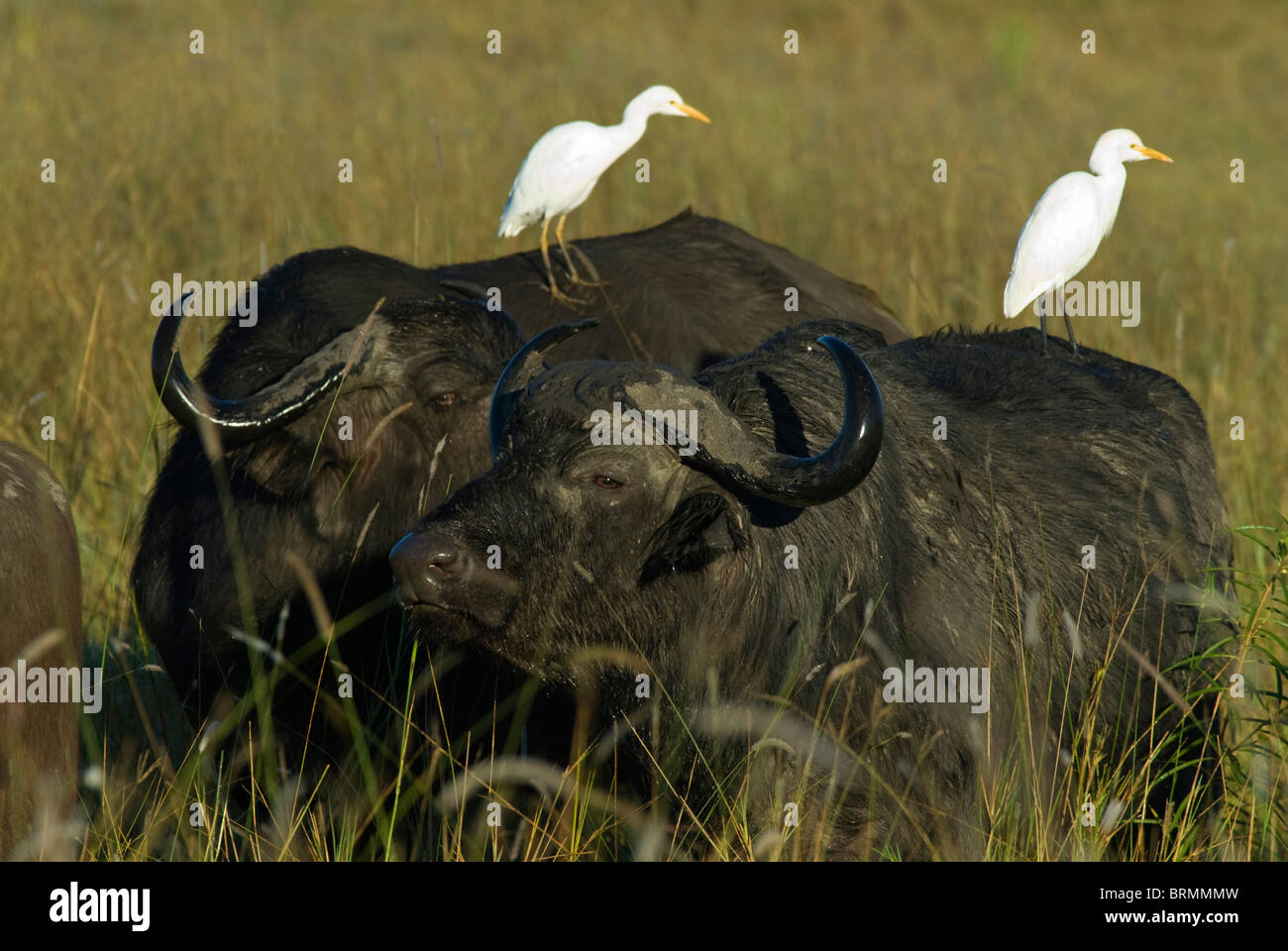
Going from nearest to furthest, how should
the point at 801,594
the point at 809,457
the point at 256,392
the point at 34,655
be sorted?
the point at 34,655, the point at 809,457, the point at 801,594, the point at 256,392

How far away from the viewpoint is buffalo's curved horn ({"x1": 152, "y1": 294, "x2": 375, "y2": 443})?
16.3ft

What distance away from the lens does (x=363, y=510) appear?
5328 mm

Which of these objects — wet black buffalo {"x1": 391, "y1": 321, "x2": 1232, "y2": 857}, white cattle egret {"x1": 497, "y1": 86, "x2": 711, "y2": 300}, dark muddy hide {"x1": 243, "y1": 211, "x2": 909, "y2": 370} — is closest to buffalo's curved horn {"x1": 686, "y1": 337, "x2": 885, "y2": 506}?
wet black buffalo {"x1": 391, "y1": 321, "x2": 1232, "y2": 857}

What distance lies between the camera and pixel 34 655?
3.00 meters

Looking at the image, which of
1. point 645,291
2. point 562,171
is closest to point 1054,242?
point 645,291

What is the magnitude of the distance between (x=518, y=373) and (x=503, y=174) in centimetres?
769

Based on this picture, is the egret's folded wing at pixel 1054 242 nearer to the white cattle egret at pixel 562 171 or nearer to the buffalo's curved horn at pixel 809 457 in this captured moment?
the buffalo's curved horn at pixel 809 457

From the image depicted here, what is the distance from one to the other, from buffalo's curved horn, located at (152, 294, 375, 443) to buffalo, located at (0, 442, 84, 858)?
5.58 feet

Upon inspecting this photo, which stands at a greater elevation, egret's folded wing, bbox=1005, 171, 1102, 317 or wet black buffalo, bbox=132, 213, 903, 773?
egret's folded wing, bbox=1005, 171, 1102, 317

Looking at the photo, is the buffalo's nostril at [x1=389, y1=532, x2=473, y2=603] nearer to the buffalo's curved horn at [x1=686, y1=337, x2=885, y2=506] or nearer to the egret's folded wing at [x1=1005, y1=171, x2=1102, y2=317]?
the buffalo's curved horn at [x1=686, y1=337, x2=885, y2=506]

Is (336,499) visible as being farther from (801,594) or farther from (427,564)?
(801,594)

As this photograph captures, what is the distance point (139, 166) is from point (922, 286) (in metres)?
5.01

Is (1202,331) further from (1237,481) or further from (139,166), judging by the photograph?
(139,166)
